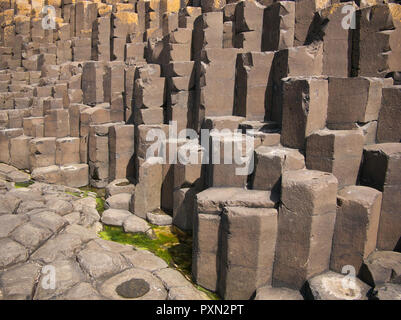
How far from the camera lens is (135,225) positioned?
6.85m

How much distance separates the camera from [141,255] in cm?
541

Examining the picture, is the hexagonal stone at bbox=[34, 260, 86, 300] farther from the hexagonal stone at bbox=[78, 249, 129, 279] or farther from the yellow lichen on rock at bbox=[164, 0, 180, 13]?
the yellow lichen on rock at bbox=[164, 0, 180, 13]

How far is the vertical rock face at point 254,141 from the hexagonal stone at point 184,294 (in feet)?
1.28

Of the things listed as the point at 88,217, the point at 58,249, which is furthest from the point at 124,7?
the point at 58,249

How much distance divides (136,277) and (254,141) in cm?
274

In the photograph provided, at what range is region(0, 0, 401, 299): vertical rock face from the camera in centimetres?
455

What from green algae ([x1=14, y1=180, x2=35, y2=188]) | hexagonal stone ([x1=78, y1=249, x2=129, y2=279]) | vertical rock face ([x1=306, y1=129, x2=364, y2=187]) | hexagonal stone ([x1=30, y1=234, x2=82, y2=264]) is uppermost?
vertical rock face ([x1=306, y1=129, x2=364, y2=187])

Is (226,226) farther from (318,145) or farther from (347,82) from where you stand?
(347,82)

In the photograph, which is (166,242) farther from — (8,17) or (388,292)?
(8,17)

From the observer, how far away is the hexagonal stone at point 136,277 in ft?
14.0

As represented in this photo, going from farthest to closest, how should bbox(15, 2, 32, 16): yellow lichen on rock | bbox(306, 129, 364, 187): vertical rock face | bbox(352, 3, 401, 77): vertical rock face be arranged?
bbox(15, 2, 32, 16): yellow lichen on rock
bbox(352, 3, 401, 77): vertical rock face
bbox(306, 129, 364, 187): vertical rock face

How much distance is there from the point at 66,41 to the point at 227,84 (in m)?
11.9

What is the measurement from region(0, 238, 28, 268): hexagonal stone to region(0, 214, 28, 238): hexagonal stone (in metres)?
0.25

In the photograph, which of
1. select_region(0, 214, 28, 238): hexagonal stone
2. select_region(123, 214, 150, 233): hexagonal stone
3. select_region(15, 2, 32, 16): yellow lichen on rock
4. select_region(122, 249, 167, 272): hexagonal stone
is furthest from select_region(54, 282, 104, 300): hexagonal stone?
select_region(15, 2, 32, 16): yellow lichen on rock
